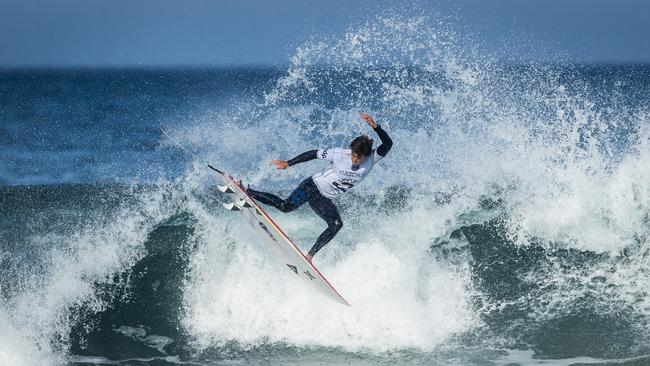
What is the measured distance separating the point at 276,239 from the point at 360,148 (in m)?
1.58

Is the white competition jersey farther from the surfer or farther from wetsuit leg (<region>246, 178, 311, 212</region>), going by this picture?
wetsuit leg (<region>246, 178, 311, 212</region>)

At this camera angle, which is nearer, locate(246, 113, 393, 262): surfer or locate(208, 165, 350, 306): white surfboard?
locate(246, 113, 393, 262): surfer

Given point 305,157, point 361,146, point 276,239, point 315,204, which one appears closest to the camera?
point 361,146

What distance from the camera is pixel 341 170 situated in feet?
24.9

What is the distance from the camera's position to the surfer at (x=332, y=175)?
7.26 metres

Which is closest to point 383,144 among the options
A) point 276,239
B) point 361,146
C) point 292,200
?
point 361,146

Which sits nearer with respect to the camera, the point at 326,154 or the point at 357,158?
the point at 357,158

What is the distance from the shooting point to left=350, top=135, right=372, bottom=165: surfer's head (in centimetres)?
714

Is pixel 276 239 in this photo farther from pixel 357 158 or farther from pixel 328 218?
pixel 357 158

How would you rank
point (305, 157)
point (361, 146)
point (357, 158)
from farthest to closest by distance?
point (305, 157) → point (357, 158) → point (361, 146)

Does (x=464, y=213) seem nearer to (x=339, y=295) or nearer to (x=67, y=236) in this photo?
(x=339, y=295)

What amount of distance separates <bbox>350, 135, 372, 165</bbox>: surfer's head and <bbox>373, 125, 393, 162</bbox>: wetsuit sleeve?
5.2 inches

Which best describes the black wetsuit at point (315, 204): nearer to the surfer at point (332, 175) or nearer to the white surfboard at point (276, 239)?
the surfer at point (332, 175)

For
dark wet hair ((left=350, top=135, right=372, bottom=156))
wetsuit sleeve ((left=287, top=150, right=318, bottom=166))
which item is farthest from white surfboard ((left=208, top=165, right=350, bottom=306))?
dark wet hair ((left=350, top=135, right=372, bottom=156))
